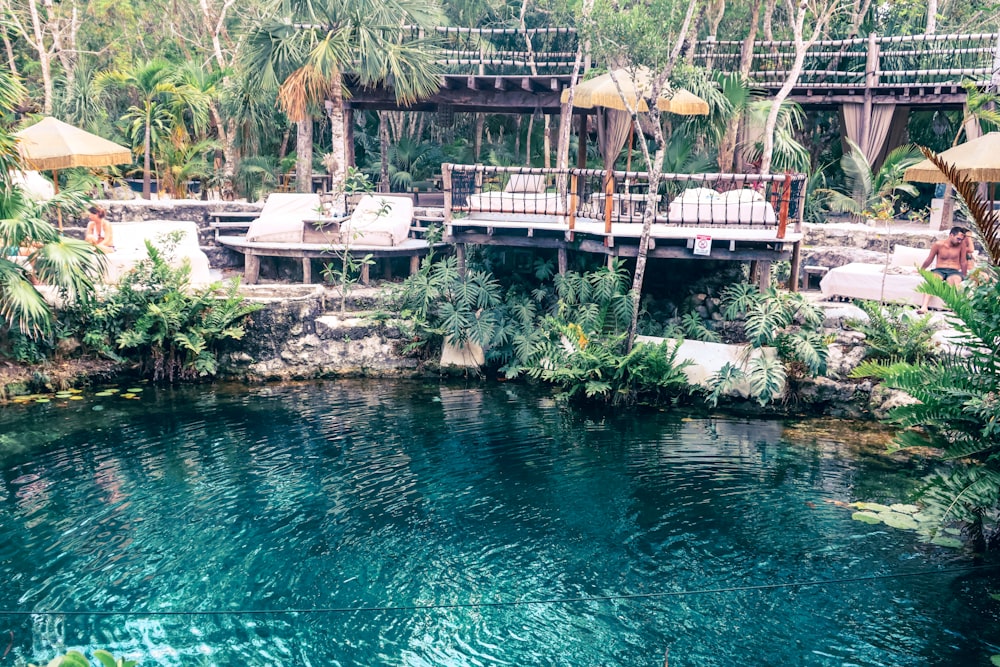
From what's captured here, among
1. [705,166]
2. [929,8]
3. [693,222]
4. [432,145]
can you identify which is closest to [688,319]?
[693,222]

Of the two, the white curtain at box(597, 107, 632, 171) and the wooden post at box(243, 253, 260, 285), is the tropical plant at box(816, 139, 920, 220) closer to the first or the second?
the white curtain at box(597, 107, 632, 171)

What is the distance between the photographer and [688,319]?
12617 millimetres

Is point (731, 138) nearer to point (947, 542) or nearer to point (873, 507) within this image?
point (873, 507)

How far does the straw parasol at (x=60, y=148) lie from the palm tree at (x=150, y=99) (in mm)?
5041

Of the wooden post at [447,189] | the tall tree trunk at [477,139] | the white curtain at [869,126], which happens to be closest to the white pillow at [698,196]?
the wooden post at [447,189]

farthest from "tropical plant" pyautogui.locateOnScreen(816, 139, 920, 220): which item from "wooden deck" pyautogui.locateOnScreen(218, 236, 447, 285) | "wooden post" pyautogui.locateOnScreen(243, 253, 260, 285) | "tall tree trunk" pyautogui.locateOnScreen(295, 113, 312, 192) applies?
"wooden post" pyautogui.locateOnScreen(243, 253, 260, 285)

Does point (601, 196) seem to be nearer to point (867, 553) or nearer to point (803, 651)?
point (867, 553)

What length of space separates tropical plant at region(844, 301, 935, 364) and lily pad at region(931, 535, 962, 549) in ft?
11.9

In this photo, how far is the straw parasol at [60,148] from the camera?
1315cm

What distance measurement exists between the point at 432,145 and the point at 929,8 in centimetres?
1248

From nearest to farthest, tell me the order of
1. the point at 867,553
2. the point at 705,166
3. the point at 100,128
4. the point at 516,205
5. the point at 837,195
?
1. the point at 867,553
2. the point at 516,205
3. the point at 705,166
4. the point at 837,195
5. the point at 100,128

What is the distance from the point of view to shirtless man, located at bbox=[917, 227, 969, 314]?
11625 mm

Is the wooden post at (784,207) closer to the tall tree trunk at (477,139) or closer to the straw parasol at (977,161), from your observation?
the straw parasol at (977,161)

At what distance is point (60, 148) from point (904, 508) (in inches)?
486
